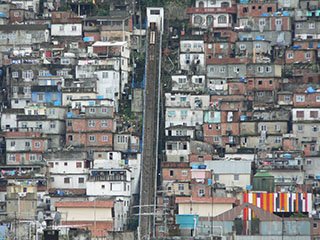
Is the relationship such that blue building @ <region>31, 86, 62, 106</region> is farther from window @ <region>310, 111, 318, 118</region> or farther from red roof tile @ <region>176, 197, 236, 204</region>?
window @ <region>310, 111, 318, 118</region>

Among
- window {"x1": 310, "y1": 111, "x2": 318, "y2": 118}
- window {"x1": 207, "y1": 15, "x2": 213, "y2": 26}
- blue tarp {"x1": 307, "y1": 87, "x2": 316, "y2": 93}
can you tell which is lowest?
window {"x1": 310, "y1": 111, "x2": 318, "y2": 118}

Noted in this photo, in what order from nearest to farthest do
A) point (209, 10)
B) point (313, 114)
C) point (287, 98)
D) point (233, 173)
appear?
point (233, 173) < point (313, 114) < point (287, 98) < point (209, 10)

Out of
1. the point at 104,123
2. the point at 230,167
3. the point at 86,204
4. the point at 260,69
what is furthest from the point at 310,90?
the point at 86,204

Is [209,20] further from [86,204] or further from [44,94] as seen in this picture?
[86,204]

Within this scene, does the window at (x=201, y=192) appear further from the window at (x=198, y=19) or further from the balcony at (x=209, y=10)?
the balcony at (x=209, y=10)

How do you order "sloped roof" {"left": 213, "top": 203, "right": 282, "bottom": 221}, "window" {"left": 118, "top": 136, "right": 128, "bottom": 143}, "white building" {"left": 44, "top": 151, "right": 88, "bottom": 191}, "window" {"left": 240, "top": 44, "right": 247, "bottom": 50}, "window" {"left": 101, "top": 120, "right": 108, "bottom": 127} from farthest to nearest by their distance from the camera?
"window" {"left": 240, "top": 44, "right": 247, "bottom": 50}, "window" {"left": 101, "top": 120, "right": 108, "bottom": 127}, "window" {"left": 118, "top": 136, "right": 128, "bottom": 143}, "white building" {"left": 44, "top": 151, "right": 88, "bottom": 191}, "sloped roof" {"left": 213, "top": 203, "right": 282, "bottom": 221}

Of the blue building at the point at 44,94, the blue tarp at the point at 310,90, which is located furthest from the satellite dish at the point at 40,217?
the blue tarp at the point at 310,90

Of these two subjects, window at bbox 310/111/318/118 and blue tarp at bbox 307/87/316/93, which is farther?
blue tarp at bbox 307/87/316/93

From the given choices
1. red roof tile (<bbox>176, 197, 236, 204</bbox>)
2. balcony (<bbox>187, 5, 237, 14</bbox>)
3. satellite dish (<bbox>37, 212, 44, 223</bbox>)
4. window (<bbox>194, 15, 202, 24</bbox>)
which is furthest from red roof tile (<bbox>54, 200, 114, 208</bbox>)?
balcony (<bbox>187, 5, 237, 14</bbox>)
